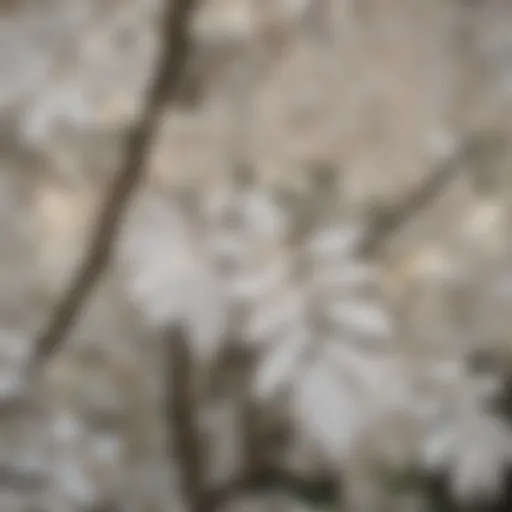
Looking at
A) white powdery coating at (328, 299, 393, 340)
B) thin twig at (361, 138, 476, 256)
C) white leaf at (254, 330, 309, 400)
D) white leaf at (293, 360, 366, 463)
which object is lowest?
white leaf at (293, 360, 366, 463)

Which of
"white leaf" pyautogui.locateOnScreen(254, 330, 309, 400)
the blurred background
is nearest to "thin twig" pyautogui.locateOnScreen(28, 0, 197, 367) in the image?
the blurred background

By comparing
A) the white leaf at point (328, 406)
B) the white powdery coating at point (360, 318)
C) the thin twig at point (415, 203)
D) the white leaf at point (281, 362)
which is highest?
the thin twig at point (415, 203)

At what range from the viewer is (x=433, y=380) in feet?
2.21

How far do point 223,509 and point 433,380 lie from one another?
20cm

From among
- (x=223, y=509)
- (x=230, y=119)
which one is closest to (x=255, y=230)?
(x=230, y=119)

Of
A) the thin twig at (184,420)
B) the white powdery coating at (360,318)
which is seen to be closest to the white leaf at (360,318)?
the white powdery coating at (360,318)

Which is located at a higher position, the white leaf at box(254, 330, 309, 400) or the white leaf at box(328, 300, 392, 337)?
the white leaf at box(328, 300, 392, 337)

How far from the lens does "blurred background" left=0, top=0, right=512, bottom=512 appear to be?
0.67m

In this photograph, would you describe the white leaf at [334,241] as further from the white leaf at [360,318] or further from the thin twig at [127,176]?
the thin twig at [127,176]

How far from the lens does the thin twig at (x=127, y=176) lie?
713 millimetres

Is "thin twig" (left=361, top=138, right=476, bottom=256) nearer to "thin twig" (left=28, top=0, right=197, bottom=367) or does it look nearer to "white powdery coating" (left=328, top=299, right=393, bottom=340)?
"white powdery coating" (left=328, top=299, right=393, bottom=340)

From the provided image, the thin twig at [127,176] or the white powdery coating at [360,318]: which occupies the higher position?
the thin twig at [127,176]

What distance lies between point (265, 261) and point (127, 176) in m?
0.15

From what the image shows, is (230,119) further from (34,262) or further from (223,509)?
(223,509)
